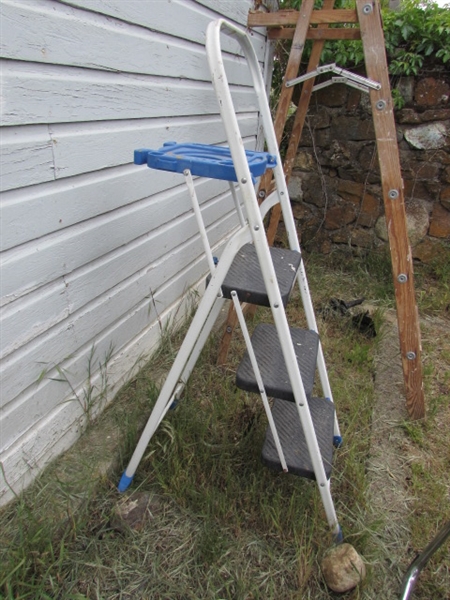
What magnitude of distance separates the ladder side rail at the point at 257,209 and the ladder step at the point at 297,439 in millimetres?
79

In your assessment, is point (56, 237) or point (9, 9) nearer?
point (9, 9)

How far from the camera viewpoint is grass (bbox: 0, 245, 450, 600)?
4.44ft

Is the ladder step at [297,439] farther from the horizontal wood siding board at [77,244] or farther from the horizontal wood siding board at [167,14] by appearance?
the horizontal wood siding board at [167,14]

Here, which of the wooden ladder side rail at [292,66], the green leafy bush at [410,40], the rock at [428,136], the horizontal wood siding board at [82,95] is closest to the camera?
the horizontal wood siding board at [82,95]

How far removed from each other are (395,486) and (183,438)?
2.93 ft

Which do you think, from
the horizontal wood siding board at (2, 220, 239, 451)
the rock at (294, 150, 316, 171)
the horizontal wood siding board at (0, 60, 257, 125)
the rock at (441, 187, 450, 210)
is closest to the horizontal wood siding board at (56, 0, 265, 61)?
the horizontal wood siding board at (0, 60, 257, 125)

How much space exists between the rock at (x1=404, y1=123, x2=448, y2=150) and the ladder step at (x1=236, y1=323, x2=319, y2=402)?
91.0 inches

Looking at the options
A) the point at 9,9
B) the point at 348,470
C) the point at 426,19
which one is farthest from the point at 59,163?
the point at 426,19

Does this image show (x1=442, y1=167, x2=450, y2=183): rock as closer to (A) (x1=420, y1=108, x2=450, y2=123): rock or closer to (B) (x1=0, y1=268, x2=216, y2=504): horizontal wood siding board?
(A) (x1=420, y1=108, x2=450, y2=123): rock

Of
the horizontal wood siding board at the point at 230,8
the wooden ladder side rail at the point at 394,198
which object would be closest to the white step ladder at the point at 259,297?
the wooden ladder side rail at the point at 394,198

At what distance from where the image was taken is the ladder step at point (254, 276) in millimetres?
1290

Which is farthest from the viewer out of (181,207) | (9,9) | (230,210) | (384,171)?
(230,210)

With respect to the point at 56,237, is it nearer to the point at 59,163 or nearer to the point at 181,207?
the point at 59,163

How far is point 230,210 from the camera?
3193 millimetres
